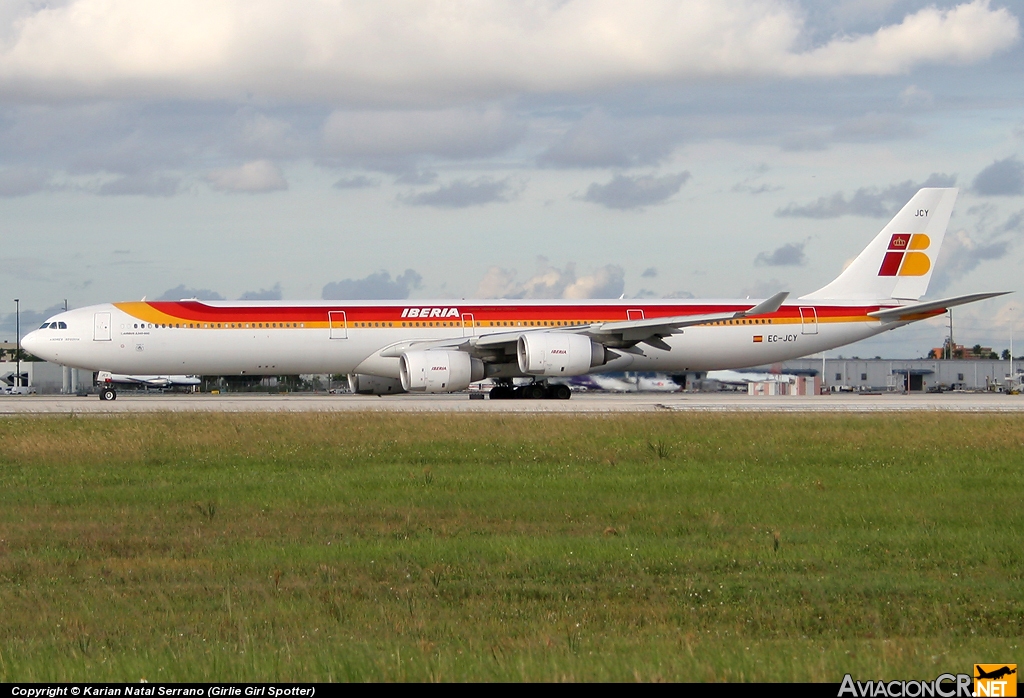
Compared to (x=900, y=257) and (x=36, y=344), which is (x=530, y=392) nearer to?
(x=900, y=257)

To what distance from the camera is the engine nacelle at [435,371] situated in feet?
109

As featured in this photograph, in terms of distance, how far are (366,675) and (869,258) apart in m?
38.2

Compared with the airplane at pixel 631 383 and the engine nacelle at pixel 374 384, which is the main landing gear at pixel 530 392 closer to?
the engine nacelle at pixel 374 384

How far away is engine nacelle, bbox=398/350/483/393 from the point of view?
33.3 metres

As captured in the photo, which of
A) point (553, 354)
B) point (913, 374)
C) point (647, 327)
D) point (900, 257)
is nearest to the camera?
point (553, 354)

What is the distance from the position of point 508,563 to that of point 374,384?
30.8 meters

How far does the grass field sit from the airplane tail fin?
77.4 ft

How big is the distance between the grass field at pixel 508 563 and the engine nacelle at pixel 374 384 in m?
21.5

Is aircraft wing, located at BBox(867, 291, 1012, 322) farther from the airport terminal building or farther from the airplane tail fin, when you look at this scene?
the airport terminal building

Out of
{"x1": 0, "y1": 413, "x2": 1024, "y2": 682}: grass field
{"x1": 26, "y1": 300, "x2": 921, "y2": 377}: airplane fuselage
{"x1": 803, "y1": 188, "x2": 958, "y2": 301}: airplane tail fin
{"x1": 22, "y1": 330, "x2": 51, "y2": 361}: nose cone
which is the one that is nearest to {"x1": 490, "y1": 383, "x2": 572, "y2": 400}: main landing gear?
{"x1": 26, "y1": 300, "x2": 921, "y2": 377}: airplane fuselage

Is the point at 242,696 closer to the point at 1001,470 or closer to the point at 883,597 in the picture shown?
the point at 883,597

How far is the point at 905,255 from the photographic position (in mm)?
41281

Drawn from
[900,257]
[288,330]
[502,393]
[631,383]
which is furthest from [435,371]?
[631,383]

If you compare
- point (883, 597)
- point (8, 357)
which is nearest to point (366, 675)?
point (883, 597)
